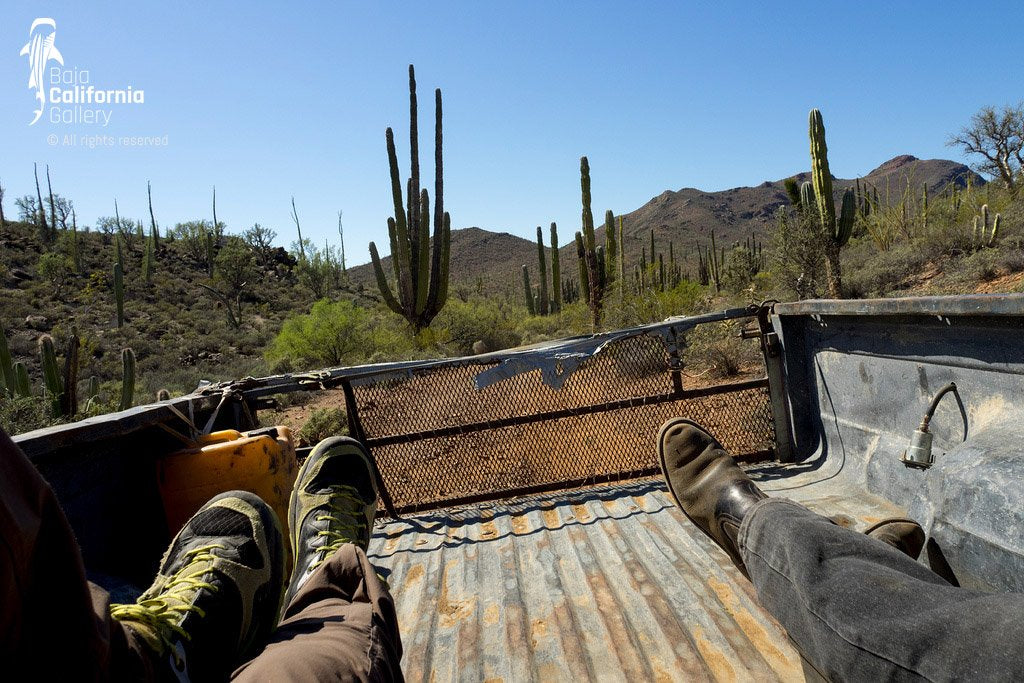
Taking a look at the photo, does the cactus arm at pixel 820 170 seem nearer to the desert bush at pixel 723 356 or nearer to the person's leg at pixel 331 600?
the desert bush at pixel 723 356

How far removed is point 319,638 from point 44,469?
1462mm

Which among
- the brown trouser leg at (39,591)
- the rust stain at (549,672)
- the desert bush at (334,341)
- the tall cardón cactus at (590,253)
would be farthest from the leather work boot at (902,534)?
the desert bush at (334,341)

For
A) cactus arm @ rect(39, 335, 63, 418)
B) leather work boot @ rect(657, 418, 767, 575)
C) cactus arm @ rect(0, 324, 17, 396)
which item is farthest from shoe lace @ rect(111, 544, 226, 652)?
cactus arm @ rect(0, 324, 17, 396)

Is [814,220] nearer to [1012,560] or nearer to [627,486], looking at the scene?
[627,486]

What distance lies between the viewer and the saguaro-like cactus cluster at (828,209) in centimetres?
1434

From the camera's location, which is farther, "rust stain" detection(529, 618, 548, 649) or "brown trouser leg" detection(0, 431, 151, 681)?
"rust stain" detection(529, 618, 548, 649)

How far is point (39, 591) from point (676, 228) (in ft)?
261

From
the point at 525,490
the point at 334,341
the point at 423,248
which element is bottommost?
the point at 525,490

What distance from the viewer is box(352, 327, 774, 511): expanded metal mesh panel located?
3.52m

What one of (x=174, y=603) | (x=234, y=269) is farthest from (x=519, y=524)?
(x=234, y=269)

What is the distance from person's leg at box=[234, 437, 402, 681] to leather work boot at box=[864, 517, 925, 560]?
1.44 meters

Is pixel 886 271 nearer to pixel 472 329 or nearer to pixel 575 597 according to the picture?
pixel 472 329

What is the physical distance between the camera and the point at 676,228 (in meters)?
76.0

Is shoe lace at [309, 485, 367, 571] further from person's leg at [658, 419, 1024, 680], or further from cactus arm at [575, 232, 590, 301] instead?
cactus arm at [575, 232, 590, 301]
